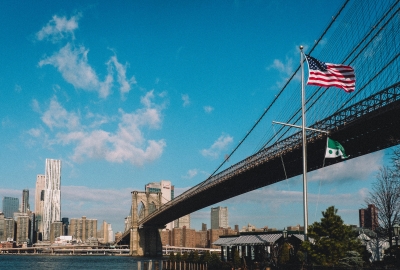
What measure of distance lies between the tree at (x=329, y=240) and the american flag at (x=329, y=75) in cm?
723

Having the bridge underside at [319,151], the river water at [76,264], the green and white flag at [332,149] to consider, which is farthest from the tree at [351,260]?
the river water at [76,264]

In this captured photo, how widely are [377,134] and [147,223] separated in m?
82.2

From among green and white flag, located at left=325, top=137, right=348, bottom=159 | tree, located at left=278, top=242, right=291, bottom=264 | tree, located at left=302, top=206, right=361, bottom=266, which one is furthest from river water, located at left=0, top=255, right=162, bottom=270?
green and white flag, located at left=325, top=137, right=348, bottom=159

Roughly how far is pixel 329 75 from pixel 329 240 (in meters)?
9.00

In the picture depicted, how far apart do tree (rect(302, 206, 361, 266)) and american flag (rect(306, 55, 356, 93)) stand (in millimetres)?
7231

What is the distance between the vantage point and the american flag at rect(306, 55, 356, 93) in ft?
84.9

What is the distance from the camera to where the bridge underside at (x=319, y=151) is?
36844mm

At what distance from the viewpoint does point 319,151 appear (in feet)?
151

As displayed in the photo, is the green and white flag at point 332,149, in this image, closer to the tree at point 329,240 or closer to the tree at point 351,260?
the tree at point 329,240

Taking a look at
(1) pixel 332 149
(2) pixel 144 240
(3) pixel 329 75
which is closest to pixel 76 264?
(2) pixel 144 240

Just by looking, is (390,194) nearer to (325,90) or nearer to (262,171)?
(325,90)

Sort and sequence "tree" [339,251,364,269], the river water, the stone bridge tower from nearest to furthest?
"tree" [339,251,364,269]
the river water
the stone bridge tower

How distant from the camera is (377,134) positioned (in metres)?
39.9

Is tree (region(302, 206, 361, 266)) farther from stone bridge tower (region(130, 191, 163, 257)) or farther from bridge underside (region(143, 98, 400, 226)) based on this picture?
stone bridge tower (region(130, 191, 163, 257))
